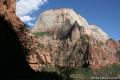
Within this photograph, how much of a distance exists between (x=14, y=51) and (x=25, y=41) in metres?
23.2

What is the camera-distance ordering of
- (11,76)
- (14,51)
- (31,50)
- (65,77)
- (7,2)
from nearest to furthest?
(11,76) → (14,51) → (7,2) → (31,50) → (65,77)

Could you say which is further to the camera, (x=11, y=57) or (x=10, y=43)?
(x=10, y=43)

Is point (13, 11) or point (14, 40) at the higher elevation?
point (13, 11)

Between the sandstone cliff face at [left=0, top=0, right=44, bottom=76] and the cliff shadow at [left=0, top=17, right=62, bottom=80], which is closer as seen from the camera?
the cliff shadow at [left=0, top=17, right=62, bottom=80]

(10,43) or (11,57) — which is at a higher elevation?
(10,43)

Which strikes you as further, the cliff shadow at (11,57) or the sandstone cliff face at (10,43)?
the sandstone cliff face at (10,43)

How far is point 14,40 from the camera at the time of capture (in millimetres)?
95938

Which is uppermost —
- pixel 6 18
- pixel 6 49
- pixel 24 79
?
pixel 6 18

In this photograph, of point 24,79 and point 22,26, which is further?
point 22,26

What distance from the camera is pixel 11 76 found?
8475 centimetres

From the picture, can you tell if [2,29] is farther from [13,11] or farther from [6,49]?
[13,11]

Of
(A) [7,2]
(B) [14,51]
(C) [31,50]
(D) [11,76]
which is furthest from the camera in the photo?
(C) [31,50]

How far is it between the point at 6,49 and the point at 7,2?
794 inches

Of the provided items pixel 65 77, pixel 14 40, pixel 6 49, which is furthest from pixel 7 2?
pixel 65 77
